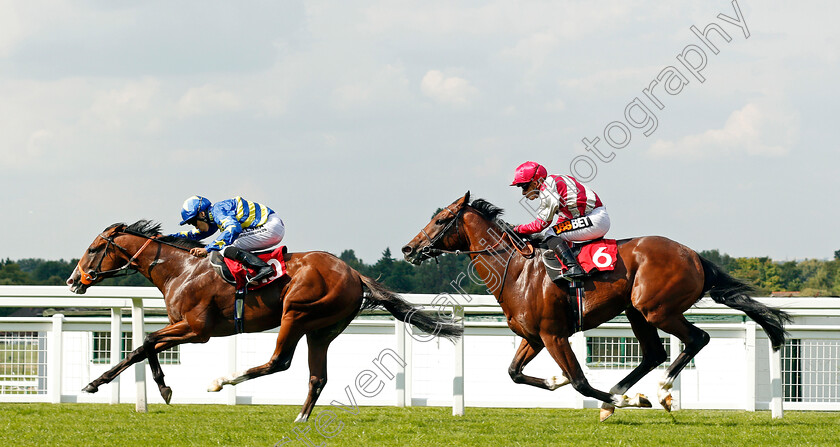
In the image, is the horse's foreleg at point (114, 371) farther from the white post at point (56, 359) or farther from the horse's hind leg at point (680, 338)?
the horse's hind leg at point (680, 338)

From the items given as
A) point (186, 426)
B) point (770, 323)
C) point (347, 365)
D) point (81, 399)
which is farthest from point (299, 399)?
point (770, 323)

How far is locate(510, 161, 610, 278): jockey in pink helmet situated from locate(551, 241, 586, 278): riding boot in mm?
47

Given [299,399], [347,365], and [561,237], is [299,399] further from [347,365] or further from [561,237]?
[561,237]

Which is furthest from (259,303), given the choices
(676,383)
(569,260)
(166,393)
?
(676,383)

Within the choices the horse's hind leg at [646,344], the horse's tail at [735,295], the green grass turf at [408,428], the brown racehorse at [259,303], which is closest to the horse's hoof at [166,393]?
the brown racehorse at [259,303]

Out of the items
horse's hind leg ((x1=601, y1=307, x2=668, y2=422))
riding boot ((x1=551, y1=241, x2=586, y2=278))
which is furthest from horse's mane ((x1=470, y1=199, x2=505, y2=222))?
horse's hind leg ((x1=601, y1=307, x2=668, y2=422))

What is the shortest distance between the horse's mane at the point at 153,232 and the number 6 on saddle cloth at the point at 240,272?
58cm

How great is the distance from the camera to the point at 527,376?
7219 millimetres

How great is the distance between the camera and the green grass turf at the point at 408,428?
5.84 m

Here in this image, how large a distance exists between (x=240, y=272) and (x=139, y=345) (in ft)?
5.11

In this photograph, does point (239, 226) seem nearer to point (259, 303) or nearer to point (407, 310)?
point (259, 303)

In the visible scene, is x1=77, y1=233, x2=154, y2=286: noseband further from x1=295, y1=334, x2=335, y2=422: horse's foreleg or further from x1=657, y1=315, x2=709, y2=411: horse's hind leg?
x1=657, y1=315, x2=709, y2=411: horse's hind leg

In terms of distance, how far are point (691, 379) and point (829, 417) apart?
148 cm

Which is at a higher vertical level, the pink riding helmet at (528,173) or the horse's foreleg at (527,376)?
the pink riding helmet at (528,173)
